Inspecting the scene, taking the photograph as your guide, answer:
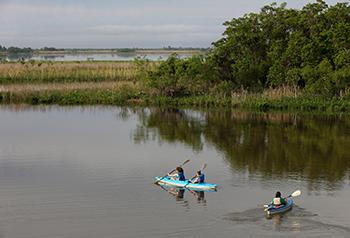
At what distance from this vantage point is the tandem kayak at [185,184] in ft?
61.9

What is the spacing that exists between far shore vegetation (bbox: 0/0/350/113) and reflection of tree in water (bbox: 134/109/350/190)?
3166 millimetres

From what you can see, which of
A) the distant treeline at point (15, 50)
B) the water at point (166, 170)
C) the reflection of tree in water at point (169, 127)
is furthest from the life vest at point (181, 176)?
the distant treeline at point (15, 50)

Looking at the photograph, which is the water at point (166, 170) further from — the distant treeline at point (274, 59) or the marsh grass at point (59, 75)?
the marsh grass at point (59, 75)

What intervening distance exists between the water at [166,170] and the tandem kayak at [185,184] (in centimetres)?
34

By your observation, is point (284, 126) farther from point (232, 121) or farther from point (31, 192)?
point (31, 192)

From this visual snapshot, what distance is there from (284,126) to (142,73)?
15213 mm

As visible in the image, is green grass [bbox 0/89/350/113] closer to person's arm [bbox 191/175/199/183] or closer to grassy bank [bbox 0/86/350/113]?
grassy bank [bbox 0/86/350/113]

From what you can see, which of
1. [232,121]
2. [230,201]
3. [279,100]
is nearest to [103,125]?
[232,121]

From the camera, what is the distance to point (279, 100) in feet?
128

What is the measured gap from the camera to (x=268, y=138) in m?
28.4

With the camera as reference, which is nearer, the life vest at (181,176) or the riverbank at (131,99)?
the life vest at (181,176)

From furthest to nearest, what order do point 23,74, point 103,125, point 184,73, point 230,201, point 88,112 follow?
point 23,74, point 184,73, point 88,112, point 103,125, point 230,201

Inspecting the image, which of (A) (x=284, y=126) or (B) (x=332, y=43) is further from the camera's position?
(B) (x=332, y=43)

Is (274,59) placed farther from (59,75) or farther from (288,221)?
(288,221)
